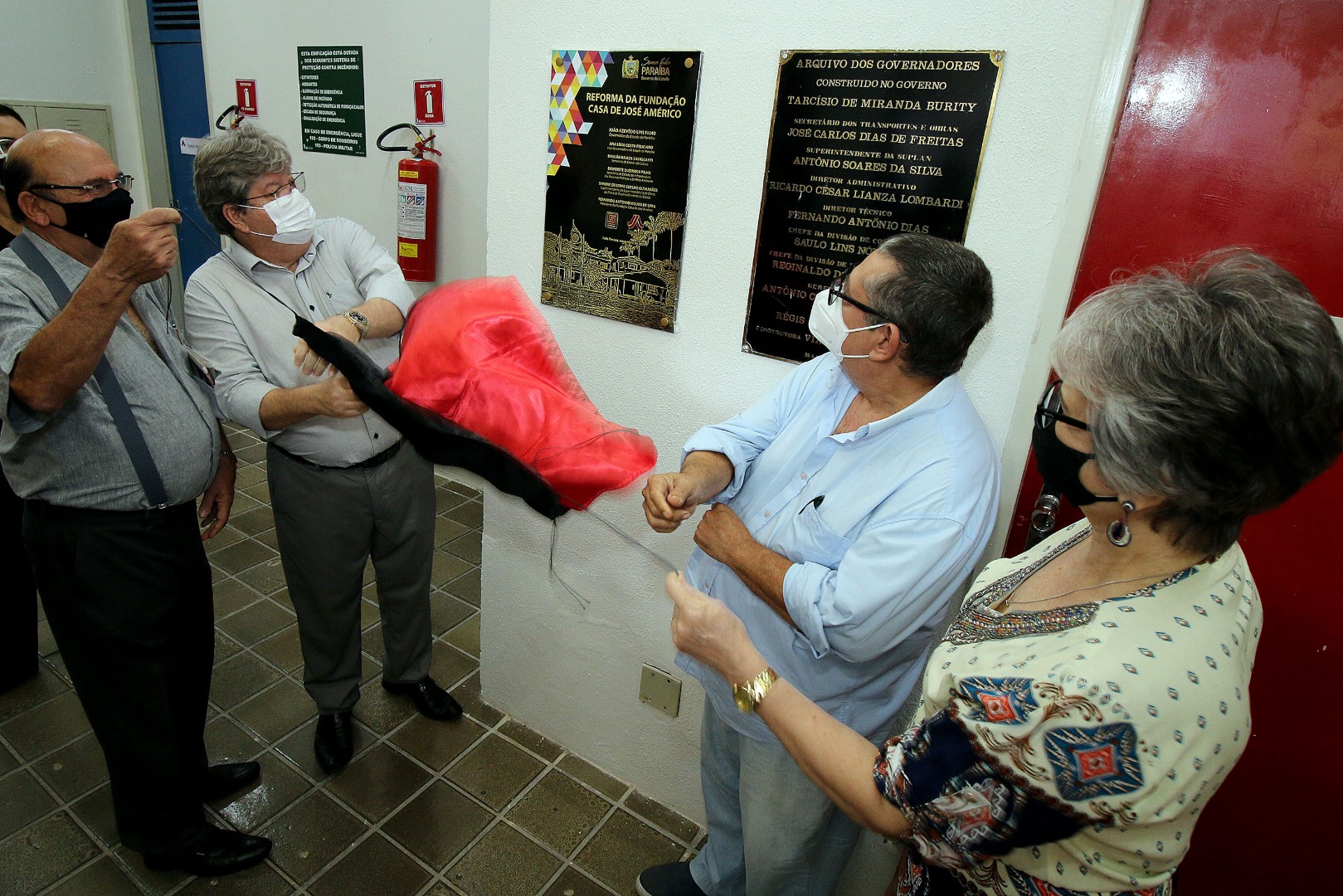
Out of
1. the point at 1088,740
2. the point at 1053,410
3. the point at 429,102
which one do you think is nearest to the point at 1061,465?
the point at 1053,410

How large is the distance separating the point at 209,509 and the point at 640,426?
1251 mm

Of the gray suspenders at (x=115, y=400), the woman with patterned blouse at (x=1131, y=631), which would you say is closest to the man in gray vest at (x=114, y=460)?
the gray suspenders at (x=115, y=400)

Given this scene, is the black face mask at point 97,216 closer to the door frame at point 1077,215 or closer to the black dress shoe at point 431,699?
the black dress shoe at point 431,699

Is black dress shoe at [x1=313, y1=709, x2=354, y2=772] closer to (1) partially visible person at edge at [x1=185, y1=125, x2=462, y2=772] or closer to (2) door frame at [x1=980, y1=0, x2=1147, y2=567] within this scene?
(1) partially visible person at edge at [x1=185, y1=125, x2=462, y2=772]

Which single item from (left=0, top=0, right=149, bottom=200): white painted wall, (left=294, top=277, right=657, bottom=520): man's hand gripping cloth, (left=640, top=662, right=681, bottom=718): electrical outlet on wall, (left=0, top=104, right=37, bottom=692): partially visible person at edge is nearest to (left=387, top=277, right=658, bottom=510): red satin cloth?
(left=294, top=277, right=657, bottom=520): man's hand gripping cloth

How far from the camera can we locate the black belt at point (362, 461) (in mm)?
1968

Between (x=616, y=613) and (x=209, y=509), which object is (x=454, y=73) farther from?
(x=616, y=613)

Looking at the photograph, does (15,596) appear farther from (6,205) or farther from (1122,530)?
(1122,530)

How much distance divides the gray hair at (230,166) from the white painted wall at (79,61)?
165 inches

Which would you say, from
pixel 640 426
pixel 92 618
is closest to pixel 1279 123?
pixel 640 426

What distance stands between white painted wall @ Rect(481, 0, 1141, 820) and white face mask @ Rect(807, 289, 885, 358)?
28 cm

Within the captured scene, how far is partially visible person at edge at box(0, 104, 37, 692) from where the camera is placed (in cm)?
228

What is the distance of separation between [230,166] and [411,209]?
2.11 meters

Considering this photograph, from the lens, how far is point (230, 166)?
5.76 feet
